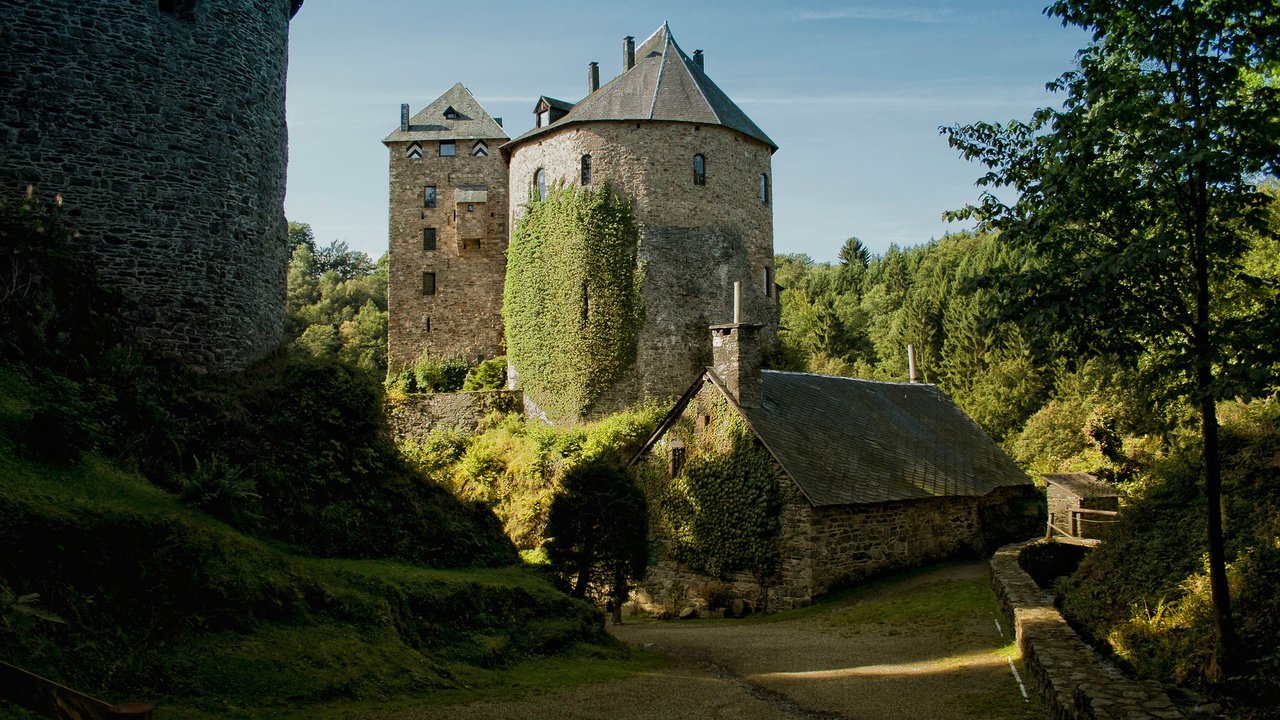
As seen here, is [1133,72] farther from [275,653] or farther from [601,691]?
[275,653]

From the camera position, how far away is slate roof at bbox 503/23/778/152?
103 ft

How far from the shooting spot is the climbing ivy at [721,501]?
64.3 ft

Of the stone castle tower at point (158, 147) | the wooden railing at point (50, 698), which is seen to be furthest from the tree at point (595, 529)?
the wooden railing at point (50, 698)

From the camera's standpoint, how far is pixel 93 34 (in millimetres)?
12609

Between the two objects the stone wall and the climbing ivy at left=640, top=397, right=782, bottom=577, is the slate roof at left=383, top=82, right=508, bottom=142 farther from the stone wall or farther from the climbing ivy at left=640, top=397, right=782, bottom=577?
the climbing ivy at left=640, top=397, right=782, bottom=577

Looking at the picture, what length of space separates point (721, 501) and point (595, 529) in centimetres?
604

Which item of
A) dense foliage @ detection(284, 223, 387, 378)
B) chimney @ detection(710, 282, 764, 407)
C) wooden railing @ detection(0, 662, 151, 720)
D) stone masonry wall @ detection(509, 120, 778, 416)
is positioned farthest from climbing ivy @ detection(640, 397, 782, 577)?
dense foliage @ detection(284, 223, 387, 378)

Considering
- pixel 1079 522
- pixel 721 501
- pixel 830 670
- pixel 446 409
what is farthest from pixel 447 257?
pixel 830 670

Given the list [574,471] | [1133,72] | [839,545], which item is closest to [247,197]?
[574,471]

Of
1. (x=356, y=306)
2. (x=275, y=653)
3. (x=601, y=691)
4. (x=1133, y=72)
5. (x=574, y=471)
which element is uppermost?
(x=356, y=306)

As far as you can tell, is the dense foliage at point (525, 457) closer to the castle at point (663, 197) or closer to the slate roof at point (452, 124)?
the castle at point (663, 197)

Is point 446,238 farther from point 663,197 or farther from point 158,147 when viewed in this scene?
point 158,147

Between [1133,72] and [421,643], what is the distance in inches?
367

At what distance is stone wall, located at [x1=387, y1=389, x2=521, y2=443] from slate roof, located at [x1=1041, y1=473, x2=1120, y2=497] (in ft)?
62.2
